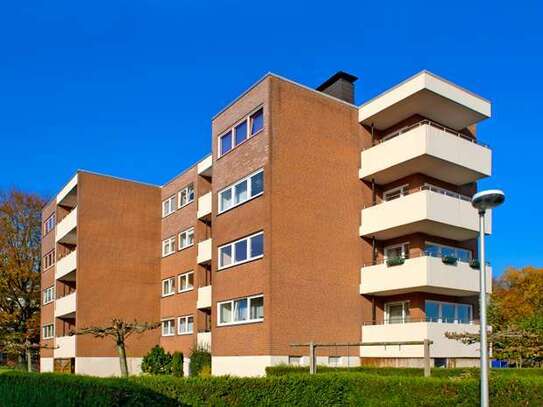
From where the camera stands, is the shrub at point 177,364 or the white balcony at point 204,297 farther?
the shrub at point 177,364

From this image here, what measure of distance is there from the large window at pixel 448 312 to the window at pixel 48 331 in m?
30.3

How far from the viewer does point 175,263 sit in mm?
39719

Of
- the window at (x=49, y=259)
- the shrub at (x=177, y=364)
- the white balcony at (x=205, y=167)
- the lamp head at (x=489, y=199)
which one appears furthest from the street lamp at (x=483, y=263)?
the window at (x=49, y=259)

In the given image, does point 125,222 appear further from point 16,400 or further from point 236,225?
point 16,400

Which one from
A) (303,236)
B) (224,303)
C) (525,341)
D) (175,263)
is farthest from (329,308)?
(175,263)

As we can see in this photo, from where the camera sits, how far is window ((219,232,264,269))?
25.8 metres

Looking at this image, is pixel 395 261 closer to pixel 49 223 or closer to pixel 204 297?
pixel 204 297

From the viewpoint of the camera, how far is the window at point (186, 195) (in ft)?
127

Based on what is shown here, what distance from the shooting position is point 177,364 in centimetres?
3475

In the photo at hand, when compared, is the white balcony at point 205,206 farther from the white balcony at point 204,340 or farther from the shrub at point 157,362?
the shrub at point 157,362

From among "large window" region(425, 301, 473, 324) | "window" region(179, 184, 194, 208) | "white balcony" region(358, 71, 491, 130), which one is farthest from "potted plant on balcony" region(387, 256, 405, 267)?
"window" region(179, 184, 194, 208)

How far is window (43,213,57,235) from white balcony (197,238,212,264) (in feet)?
57.4

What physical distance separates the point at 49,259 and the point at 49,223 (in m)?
→ 2.92

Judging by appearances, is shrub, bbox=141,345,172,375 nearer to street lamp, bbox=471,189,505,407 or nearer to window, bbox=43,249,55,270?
window, bbox=43,249,55,270
